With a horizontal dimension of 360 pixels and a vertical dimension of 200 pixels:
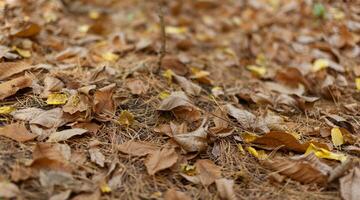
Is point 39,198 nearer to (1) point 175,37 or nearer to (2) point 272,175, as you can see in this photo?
(2) point 272,175

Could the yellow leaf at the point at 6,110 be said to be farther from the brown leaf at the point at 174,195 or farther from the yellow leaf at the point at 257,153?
the yellow leaf at the point at 257,153

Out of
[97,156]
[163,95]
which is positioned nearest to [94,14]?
[163,95]

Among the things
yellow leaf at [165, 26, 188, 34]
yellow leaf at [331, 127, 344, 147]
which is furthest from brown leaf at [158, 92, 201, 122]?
yellow leaf at [165, 26, 188, 34]

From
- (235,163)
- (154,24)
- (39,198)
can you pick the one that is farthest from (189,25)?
(39,198)

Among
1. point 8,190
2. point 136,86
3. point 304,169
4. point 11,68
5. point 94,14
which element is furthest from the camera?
point 94,14

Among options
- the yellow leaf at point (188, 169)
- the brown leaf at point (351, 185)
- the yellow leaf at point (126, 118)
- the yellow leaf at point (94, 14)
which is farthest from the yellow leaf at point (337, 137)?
the yellow leaf at point (94, 14)

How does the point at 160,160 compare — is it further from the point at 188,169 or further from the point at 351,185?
the point at 351,185
